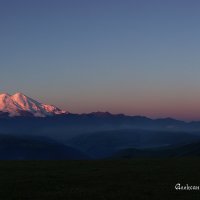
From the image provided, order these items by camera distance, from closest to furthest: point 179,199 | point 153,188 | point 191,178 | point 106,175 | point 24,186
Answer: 1. point 179,199
2. point 153,188
3. point 24,186
4. point 191,178
5. point 106,175

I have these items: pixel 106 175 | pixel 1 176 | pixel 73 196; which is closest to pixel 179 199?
pixel 73 196

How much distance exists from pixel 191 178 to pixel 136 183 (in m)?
7.73

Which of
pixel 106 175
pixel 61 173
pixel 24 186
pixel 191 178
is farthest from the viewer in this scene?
pixel 61 173

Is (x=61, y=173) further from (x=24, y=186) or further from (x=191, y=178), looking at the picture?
(x=191, y=178)

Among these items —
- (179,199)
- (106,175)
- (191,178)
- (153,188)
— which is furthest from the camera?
(106,175)

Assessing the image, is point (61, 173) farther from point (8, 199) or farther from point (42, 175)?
point (8, 199)

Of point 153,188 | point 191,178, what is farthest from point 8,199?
point 191,178

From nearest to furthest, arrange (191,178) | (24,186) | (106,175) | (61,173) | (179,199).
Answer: (179,199) < (24,186) < (191,178) < (106,175) < (61,173)

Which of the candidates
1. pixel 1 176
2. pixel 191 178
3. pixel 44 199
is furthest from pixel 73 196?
pixel 1 176

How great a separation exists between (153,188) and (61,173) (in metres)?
21.2

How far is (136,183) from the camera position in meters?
48.1

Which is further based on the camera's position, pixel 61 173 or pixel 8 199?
pixel 61 173

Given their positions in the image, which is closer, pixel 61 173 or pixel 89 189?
pixel 89 189

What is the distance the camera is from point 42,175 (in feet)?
191
